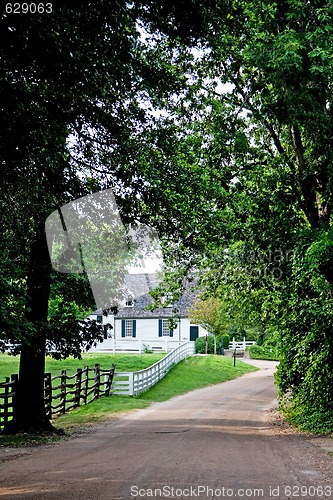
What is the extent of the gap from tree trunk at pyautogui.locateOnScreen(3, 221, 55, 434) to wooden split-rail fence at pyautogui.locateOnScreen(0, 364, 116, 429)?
28cm

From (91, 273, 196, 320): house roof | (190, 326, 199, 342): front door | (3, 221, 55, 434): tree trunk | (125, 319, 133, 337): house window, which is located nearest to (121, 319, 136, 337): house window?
(125, 319, 133, 337): house window

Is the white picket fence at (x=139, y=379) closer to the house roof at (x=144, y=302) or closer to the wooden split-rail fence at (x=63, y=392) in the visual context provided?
the wooden split-rail fence at (x=63, y=392)

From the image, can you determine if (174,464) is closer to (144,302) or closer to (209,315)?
(209,315)

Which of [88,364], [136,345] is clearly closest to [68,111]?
[88,364]

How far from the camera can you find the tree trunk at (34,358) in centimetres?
1314

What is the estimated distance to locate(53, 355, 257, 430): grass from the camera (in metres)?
17.7

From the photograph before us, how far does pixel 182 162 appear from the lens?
36.6 ft

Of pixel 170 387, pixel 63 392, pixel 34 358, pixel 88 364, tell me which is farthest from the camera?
pixel 88 364

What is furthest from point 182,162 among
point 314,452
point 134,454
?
point 314,452

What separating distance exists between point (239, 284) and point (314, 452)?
8.00 meters

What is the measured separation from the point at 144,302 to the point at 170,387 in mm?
23593

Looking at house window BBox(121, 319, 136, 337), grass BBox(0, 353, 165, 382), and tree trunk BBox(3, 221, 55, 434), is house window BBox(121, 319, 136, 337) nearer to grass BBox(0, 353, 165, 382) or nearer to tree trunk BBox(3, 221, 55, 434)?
grass BBox(0, 353, 165, 382)

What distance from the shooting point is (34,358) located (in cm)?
1415

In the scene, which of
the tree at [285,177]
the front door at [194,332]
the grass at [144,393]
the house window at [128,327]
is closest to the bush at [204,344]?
the front door at [194,332]
